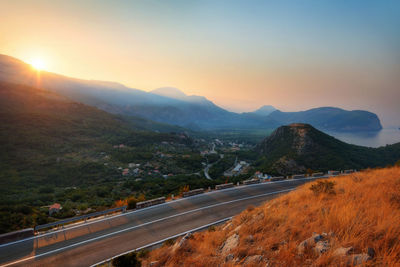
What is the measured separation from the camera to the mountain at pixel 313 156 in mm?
50281

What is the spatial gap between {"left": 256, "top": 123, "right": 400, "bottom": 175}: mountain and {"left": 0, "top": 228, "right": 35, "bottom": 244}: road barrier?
154ft

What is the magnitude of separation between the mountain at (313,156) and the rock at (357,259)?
151ft

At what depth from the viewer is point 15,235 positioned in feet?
29.6

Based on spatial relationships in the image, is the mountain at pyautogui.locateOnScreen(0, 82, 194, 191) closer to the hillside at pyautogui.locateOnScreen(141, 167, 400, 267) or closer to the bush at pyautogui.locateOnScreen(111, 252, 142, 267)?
the bush at pyautogui.locateOnScreen(111, 252, 142, 267)

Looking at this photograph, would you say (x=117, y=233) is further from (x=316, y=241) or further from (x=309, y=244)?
(x=316, y=241)

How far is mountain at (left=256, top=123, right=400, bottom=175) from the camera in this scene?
5028cm

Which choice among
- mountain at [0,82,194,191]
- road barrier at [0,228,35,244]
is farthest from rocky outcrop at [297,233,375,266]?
mountain at [0,82,194,191]

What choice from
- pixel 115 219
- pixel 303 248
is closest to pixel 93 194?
pixel 115 219

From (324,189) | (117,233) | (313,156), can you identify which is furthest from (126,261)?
(313,156)

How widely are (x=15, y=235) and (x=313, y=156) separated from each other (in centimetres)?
7082

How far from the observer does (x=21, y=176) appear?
3734cm

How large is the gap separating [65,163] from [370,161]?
106438 mm

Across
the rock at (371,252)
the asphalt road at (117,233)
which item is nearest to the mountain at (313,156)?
the asphalt road at (117,233)

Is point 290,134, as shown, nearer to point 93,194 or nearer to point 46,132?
point 93,194
